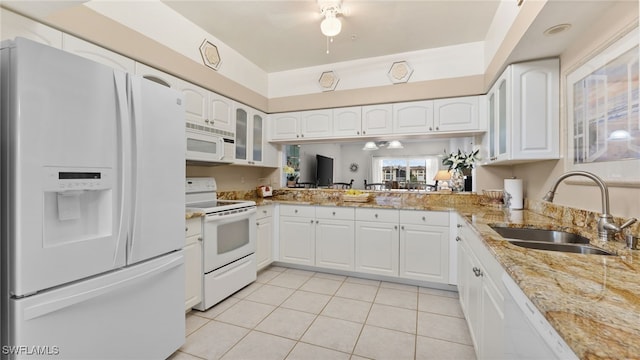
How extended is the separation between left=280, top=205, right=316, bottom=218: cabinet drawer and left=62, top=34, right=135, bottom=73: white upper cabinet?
80.3 inches

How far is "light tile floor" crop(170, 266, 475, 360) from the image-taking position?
177 centimetres

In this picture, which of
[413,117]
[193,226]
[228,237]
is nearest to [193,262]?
[193,226]

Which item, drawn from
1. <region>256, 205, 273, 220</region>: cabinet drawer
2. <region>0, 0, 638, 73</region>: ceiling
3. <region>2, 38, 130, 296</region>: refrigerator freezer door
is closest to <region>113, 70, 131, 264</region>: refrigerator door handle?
<region>2, 38, 130, 296</region>: refrigerator freezer door

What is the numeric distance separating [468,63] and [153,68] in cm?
309

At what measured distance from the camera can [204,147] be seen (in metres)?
2.52

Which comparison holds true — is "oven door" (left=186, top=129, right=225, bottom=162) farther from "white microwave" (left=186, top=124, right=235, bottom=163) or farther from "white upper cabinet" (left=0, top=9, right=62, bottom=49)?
"white upper cabinet" (left=0, top=9, right=62, bottom=49)

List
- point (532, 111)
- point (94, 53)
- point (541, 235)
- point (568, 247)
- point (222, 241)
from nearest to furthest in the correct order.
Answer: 1. point (568, 247)
2. point (541, 235)
3. point (94, 53)
4. point (532, 111)
5. point (222, 241)

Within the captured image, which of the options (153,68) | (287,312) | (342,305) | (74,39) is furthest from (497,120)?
(74,39)

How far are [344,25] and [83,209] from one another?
2.49 metres

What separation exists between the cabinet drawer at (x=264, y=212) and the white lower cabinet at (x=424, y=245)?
157cm

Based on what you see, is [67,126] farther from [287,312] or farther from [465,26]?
[465,26]

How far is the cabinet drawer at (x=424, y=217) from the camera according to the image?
2.68 m

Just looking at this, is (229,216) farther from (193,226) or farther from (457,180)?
(457,180)

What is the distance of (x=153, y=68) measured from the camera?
215 cm
